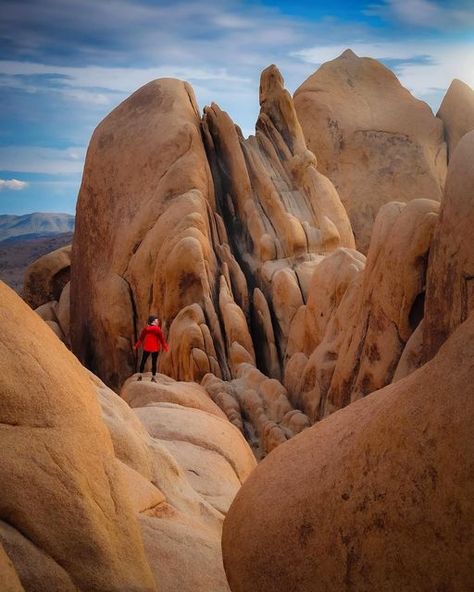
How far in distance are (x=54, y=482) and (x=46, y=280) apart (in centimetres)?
1733

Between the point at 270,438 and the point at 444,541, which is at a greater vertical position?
the point at 444,541

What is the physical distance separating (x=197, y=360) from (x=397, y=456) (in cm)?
1002

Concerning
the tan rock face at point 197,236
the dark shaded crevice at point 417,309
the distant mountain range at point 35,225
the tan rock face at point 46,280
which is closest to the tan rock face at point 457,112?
the tan rock face at point 197,236

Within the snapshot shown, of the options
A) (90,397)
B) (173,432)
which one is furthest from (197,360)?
(90,397)

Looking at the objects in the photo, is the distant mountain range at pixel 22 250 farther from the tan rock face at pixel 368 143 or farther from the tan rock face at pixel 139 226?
the tan rock face at pixel 139 226

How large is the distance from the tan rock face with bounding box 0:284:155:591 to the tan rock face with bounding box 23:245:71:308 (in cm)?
1648

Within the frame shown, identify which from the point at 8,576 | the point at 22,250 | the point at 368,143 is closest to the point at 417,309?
the point at 8,576

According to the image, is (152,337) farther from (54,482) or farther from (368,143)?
(368,143)

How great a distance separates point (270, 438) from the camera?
39.7ft

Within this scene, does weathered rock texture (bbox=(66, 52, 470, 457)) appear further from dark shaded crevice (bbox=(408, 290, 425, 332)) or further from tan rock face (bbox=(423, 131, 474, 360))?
tan rock face (bbox=(423, 131, 474, 360))

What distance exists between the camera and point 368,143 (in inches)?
985

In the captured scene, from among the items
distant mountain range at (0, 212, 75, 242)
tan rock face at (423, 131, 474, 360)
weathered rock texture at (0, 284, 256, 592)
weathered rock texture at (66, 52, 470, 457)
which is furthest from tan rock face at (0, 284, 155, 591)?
distant mountain range at (0, 212, 75, 242)

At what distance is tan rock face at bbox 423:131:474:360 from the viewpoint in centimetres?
695

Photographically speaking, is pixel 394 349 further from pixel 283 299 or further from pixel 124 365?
pixel 124 365
